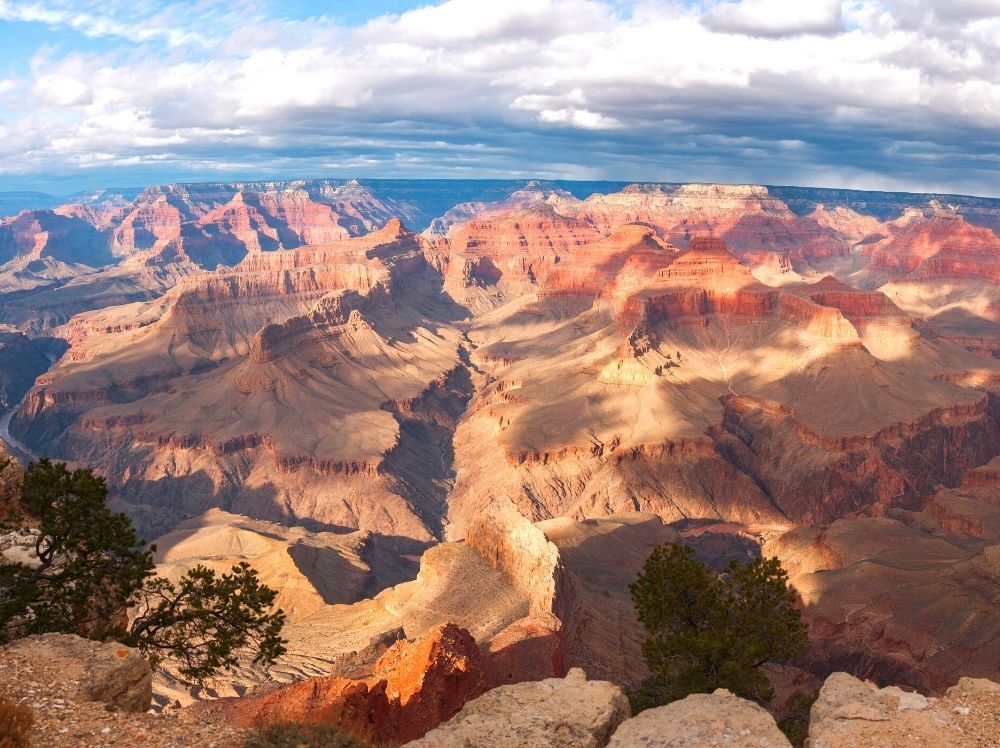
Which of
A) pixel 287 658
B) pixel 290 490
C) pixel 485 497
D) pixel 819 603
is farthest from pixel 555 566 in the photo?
pixel 290 490

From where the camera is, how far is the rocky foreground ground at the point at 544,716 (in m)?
23.2

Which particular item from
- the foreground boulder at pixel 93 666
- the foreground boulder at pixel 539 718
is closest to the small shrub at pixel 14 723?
the foreground boulder at pixel 93 666

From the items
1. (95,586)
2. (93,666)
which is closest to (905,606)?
(95,586)

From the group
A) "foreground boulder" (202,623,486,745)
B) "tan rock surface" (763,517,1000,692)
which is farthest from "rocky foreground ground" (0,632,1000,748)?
"tan rock surface" (763,517,1000,692)

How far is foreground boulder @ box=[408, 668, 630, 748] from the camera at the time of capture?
26.3 m

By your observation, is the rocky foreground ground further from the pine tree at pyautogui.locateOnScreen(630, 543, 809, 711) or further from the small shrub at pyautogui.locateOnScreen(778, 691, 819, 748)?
the small shrub at pyautogui.locateOnScreen(778, 691, 819, 748)

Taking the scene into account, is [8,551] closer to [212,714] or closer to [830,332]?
[212,714]

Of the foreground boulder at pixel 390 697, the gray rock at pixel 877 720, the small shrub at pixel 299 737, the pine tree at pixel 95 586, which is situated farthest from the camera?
the foreground boulder at pixel 390 697

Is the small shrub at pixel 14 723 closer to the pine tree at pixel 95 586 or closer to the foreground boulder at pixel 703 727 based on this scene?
the pine tree at pixel 95 586

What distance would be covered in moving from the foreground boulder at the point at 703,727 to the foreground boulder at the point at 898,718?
1860 millimetres

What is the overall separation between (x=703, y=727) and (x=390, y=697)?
18.1 m

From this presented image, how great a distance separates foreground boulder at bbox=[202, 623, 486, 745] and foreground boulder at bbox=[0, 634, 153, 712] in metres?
3.72

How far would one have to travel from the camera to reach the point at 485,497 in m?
142

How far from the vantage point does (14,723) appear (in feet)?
68.8
